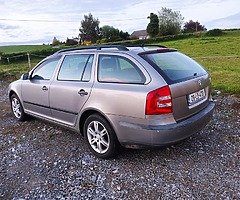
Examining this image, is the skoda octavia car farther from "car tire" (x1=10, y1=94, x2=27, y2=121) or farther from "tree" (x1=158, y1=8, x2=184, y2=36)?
"tree" (x1=158, y1=8, x2=184, y2=36)

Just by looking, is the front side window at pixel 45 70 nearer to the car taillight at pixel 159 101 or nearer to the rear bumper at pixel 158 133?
the rear bumper at pixel 158 133

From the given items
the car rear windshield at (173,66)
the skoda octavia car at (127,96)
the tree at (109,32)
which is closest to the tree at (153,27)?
the tree at (109,32)

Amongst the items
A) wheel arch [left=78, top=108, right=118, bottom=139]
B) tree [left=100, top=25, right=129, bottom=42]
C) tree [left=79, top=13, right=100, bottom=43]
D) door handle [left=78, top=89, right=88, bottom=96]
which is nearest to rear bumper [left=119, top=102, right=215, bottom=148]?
wheel arch [left=78, top=108, right=118, bottom=139]

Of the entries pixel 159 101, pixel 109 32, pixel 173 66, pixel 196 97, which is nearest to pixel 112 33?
pixel 109 32

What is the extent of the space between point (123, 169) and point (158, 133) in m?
0.77

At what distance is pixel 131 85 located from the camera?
146 inches

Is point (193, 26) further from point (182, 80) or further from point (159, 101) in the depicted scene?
point (159, 101)

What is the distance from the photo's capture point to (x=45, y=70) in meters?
5.34

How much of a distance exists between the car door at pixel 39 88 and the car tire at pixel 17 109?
303 millimetres

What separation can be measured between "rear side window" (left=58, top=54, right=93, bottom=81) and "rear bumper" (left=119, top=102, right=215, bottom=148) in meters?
1.10

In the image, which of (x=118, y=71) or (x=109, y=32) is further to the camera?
(x=109, y=32)

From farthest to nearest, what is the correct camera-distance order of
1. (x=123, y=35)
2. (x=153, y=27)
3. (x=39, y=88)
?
(x=153, y=27)
(x=123, y=35)
(x=39, y=88)

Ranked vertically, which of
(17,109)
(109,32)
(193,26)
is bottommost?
(17,109)

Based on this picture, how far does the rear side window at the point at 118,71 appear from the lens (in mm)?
3756
